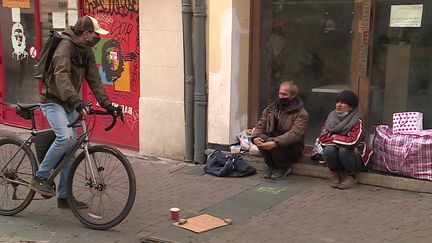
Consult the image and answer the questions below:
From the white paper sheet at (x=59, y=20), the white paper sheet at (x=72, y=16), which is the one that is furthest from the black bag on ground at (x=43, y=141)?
the white paper sheet at (x=59, y=20)

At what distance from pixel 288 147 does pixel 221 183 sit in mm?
837

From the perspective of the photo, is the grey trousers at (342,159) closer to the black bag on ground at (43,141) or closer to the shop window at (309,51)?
the shop window at (309,51)

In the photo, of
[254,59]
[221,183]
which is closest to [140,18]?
[254,59]

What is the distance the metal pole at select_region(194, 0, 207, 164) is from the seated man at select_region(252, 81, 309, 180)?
35.9 inches

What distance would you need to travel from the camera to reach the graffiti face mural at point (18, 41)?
9.06m

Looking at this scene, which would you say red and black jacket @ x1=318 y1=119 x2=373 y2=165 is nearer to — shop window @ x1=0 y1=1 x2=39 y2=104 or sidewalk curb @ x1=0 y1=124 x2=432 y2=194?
sidewalk curb @ x1=0 y1=124 x2=432 y2=194

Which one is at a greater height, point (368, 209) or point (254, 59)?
point (254, 59)

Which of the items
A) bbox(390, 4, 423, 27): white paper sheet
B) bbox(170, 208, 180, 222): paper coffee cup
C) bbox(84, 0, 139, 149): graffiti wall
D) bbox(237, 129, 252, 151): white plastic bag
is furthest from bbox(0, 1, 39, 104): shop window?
bbox(390, 4, 423, 27): white paper sheet

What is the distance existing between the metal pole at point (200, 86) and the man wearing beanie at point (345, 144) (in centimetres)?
163

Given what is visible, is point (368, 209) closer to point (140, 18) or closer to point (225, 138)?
point (225, 138)

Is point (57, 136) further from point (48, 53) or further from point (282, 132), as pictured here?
point (282, 132)

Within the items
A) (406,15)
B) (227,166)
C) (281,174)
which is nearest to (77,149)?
(227,166)

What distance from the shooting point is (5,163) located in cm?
509

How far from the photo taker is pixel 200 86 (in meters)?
6.71
